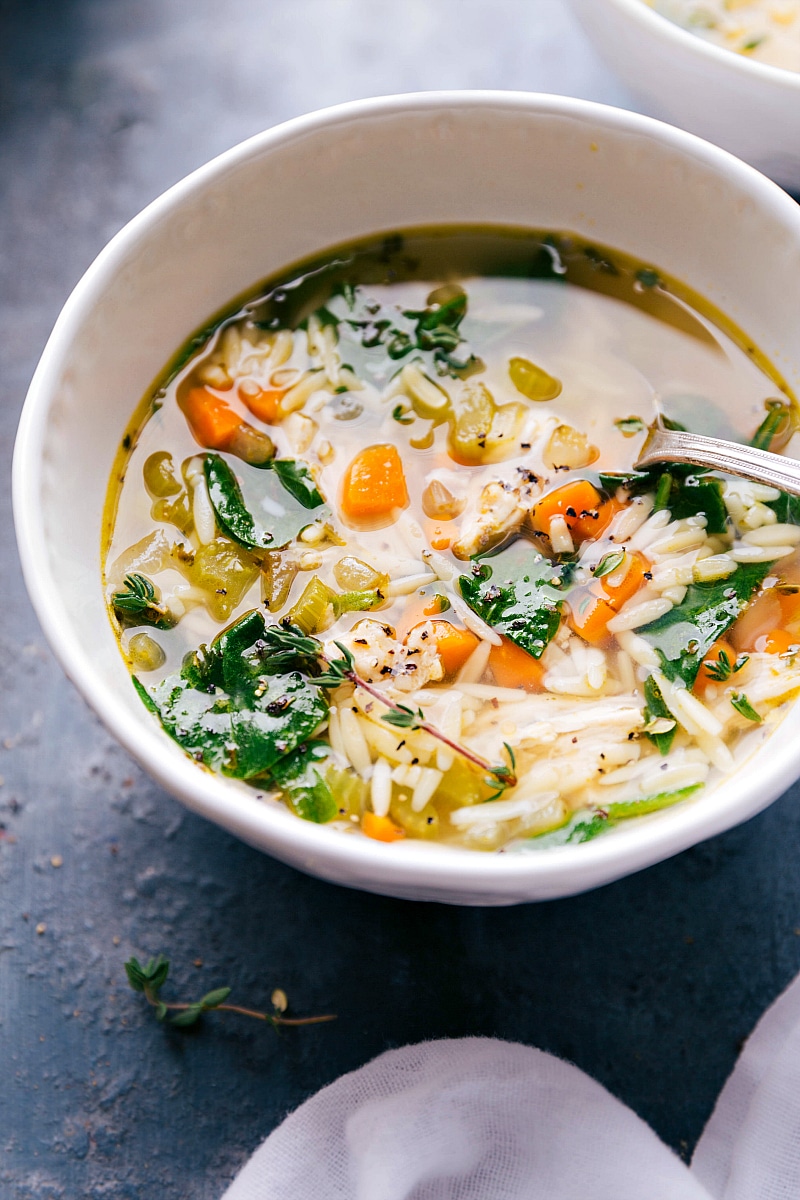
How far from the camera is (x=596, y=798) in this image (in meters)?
1.68

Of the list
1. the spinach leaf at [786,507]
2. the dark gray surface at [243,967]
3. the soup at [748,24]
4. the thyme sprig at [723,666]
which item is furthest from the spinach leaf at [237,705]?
the soup at [748,24]

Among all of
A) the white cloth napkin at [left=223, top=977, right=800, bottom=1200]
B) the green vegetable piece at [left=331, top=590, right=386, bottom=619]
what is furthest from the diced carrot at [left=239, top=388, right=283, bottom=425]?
the white cloth napkin at [left=223, top=977, right=800, bottom=1200]

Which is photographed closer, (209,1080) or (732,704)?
(732,704)

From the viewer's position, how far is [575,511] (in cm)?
187

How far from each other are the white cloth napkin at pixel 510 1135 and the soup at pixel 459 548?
22.8 inches

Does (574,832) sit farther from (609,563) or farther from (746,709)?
(609,563)

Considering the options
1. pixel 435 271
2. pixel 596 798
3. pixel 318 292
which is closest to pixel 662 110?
pixel 435 271

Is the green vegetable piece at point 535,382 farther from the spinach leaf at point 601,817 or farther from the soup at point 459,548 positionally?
the spinach leaf at point 601,817

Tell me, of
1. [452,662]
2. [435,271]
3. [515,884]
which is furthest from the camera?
[435,271]

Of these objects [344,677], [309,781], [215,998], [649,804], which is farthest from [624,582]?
[215,998]

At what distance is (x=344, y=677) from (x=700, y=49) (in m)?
1.30

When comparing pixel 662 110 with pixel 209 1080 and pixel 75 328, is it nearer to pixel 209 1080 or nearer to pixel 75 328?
pixel 75 328

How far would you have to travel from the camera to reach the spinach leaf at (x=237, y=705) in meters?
1.69

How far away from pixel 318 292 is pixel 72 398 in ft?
1.81
